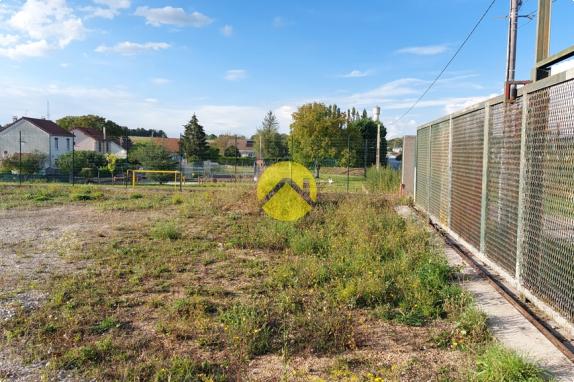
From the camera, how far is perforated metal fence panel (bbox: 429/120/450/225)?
746 cm

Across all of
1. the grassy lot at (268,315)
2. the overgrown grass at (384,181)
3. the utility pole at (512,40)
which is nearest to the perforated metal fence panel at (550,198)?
the grassy lot at (268,315)

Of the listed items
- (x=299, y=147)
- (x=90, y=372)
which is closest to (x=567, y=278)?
(x=90, y=372)

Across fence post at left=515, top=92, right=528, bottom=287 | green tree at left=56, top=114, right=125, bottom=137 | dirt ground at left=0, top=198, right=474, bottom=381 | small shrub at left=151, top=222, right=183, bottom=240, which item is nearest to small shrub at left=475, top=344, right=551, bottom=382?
dirt ground at left=0, top=198, right=474, bottom=381

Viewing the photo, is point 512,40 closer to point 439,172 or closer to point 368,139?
point 439,172

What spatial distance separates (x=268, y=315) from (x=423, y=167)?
7210mm

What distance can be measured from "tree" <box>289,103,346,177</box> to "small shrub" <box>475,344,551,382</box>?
27133mm

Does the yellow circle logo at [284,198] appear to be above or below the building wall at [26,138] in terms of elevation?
below

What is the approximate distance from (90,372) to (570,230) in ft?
12.2

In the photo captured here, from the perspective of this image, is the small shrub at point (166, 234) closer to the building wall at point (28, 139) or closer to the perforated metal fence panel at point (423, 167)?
the perforated metal fence panel at point (423, 167)

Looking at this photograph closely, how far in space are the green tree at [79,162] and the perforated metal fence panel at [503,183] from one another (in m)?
26.8

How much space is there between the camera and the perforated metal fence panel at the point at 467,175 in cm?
548

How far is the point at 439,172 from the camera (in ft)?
26.4

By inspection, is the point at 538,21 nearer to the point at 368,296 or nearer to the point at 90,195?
the point at 368,296

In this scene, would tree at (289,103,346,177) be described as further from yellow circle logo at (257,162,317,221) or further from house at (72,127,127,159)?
house at (72,127,127,159)
